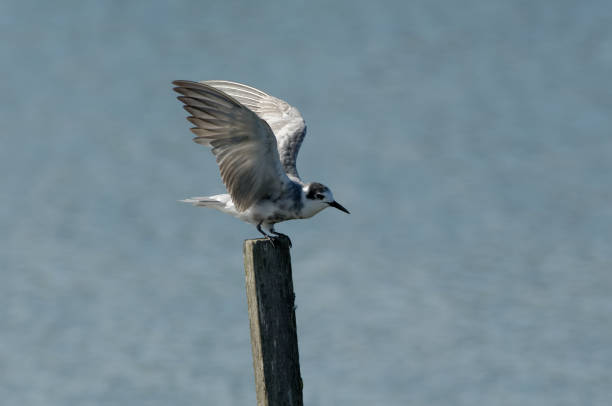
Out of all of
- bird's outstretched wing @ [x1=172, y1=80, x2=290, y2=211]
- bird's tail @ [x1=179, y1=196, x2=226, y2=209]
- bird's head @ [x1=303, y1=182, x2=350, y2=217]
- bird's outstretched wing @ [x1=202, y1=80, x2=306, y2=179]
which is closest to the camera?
bird's outstretched wing @ [x1=172, y1=80, x2=290, y2=211]

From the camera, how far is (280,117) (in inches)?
289

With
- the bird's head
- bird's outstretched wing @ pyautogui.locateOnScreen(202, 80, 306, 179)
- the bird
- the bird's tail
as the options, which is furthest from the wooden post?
bird's outstretched wing @ pyautogui.locateOnScreen(202, 80, 306, 179)

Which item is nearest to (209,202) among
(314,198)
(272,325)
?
(314,198)

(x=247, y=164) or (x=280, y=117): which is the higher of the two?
(x=280, y=117)

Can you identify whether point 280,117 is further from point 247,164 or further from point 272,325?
point 272,325

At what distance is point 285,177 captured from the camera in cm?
570

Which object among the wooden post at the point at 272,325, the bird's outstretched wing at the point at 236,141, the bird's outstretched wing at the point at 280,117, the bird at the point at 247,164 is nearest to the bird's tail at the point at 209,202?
the bird at the point at 247,164

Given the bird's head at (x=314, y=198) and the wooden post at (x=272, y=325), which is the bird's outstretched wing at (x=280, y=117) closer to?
the bird's head at (x=314, y=198)

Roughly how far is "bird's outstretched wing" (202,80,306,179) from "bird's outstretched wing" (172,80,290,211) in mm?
606

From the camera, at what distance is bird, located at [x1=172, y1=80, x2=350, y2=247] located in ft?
17.4

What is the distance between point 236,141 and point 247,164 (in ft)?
0.58

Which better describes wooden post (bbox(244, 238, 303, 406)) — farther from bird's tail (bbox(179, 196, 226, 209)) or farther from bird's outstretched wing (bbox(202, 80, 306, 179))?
bird's outstretched wing (bbox(202, 80, 306, 179))

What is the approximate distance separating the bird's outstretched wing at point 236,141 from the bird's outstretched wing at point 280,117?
606mm

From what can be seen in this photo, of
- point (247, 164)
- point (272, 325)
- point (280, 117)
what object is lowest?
point (272, 325)
